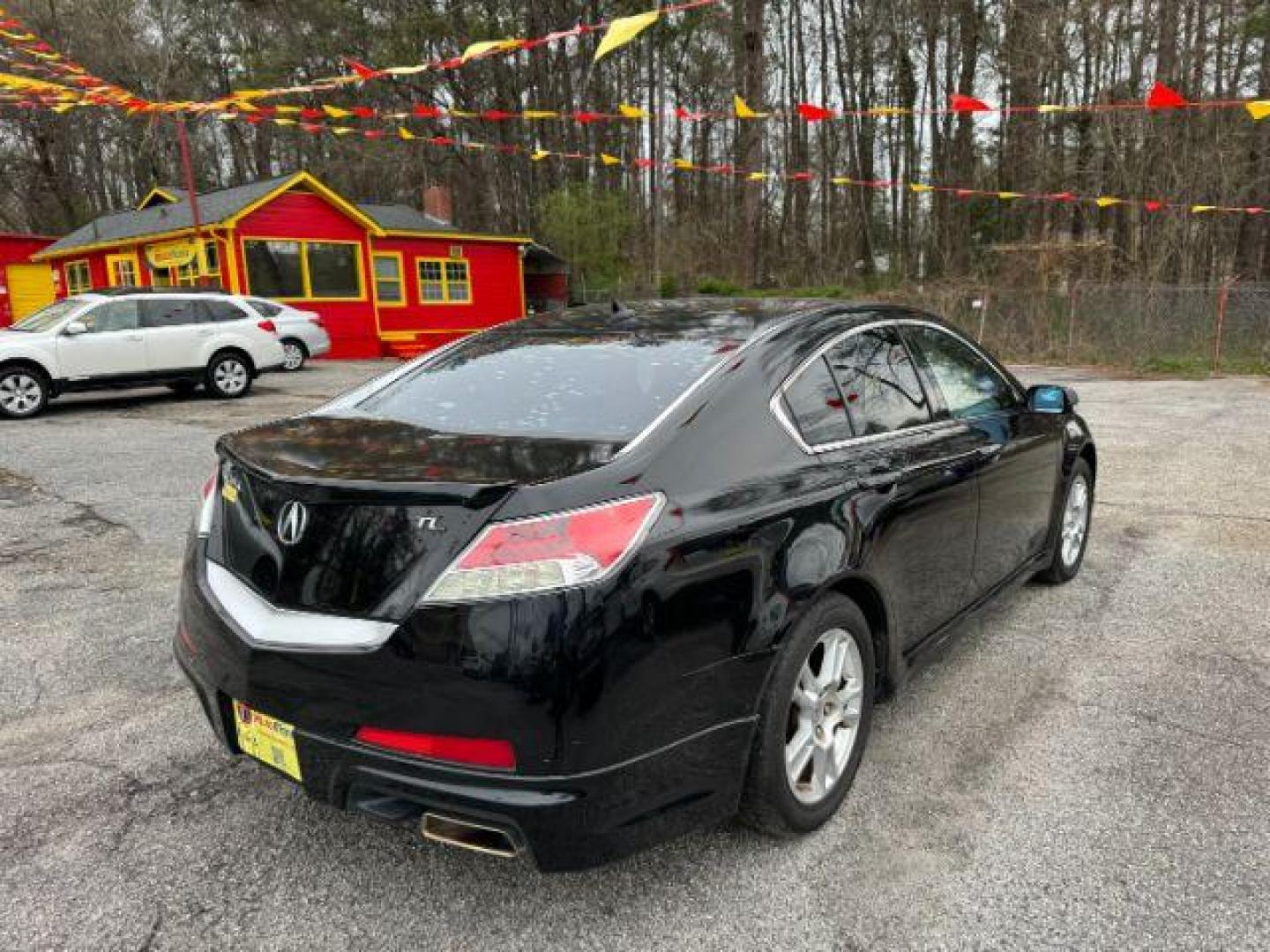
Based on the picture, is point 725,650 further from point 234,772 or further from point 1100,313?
point 1100,313

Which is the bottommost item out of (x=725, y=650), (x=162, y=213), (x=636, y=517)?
(x=725, y=650)

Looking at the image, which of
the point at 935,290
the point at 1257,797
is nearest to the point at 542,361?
the point at 1257,797

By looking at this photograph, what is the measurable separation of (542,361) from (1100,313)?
18.3 meters

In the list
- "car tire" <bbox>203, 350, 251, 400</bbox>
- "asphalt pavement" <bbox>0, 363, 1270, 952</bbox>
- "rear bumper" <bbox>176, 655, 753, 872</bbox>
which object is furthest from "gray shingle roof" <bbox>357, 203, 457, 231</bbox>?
"rear bumper" <bbox>176, 655, 753, 872</bbox>

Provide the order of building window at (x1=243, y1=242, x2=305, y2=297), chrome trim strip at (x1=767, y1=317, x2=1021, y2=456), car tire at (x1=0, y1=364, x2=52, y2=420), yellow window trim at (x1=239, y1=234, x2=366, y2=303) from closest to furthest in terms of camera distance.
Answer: chrome trim strip at (x1=767, y1=317, x2=1021, y2=456) < car tire at (x1=0, y1=364, x2=52, y2=420) < yellow window trim at (x1=239, y1=234, x2=366, y2=303) < building window at (x1=243, y1=242, x2=305, y2=297)

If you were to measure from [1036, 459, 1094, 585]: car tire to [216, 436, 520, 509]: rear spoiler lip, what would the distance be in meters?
3.36

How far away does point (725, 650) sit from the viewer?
85.4 inches

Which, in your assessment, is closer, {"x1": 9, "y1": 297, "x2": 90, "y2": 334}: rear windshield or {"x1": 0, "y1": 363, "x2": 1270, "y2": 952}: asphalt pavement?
{"x1": 0, "y1": 363, "x2": 1270, "y2": 952}: asphalt pavement

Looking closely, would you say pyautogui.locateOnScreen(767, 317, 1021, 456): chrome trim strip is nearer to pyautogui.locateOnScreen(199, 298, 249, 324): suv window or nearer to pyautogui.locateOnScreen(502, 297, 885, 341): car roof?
pyautogui.locateOnScreen(502, 297, 885, 341): car roof

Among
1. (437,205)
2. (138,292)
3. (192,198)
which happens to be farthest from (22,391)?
(437,205)

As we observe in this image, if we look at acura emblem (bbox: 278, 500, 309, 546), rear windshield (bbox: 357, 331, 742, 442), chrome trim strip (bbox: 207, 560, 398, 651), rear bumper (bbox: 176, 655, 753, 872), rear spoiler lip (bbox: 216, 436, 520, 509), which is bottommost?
rear bumper (bbox: 176, 655, 753, 872)

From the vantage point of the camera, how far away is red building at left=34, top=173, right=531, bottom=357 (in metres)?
20.9

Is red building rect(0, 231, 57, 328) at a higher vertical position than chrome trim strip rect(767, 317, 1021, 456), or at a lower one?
higher

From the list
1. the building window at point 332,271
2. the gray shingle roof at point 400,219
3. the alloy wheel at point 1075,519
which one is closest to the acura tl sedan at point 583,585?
the alloy wheel at point 1075,519
